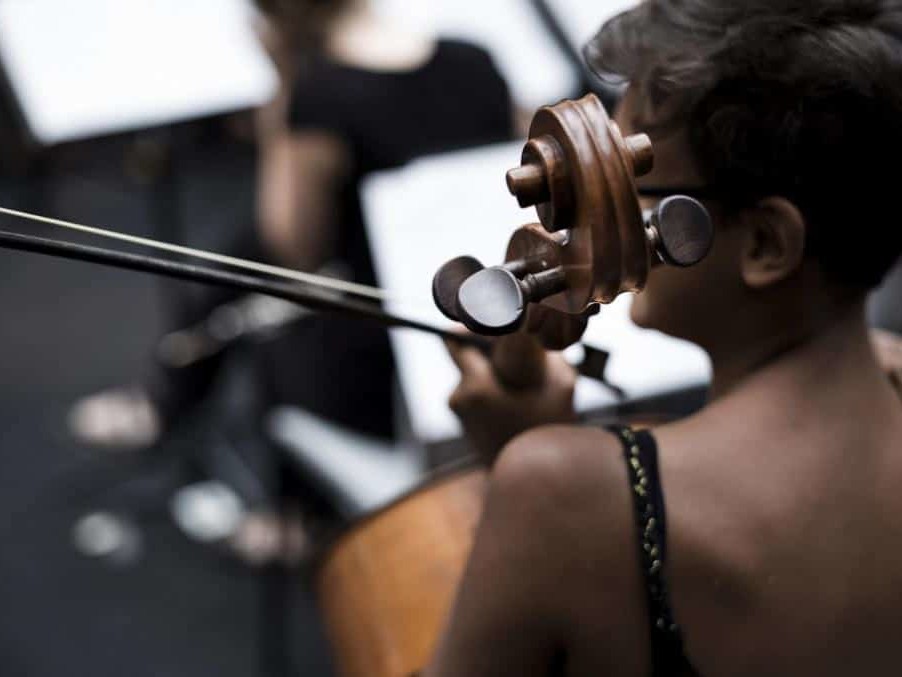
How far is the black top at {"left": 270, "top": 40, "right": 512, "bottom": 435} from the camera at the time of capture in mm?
1515

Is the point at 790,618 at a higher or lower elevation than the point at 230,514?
higher

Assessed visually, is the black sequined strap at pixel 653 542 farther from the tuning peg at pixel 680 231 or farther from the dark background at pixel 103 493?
the dark background at pixel 103 493

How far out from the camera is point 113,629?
1.81 metres

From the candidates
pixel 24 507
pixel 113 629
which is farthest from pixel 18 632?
pixel 24 507

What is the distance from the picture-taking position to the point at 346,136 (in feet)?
4.99

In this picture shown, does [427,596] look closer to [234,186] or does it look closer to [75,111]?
[75,111]

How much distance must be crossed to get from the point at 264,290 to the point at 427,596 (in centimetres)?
35

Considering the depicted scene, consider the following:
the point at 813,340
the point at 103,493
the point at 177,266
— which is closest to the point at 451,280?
the point at 177,266

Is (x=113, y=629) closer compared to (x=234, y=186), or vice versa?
(x=113, y=629)

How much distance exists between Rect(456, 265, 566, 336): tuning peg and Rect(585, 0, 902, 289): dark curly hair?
19 cm

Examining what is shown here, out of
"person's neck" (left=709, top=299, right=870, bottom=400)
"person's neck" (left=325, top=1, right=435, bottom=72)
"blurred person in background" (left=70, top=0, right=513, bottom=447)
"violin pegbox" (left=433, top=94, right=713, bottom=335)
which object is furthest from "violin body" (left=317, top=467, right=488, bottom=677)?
"person's neck" (left=325, top=1, right=435, bottom=72)

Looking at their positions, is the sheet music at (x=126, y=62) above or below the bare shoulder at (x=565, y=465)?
below

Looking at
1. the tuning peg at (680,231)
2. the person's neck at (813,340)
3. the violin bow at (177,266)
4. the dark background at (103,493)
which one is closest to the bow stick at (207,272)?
the violin bow at (177,266)

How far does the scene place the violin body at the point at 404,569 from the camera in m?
0.88
